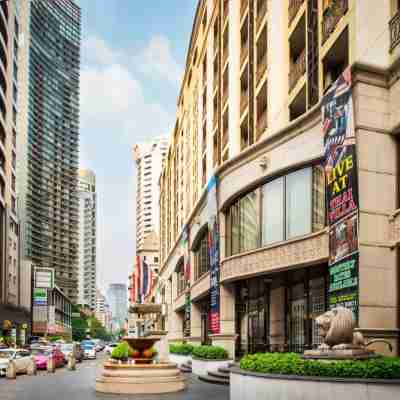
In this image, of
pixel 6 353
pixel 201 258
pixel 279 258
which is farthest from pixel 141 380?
pixel 201 258

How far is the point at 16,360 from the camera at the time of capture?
33.6 m

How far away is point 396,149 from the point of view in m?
20.5

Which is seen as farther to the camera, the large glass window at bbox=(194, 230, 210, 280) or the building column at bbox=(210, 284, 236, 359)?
the large glass window at bbox=(194, 230, 210, 280)

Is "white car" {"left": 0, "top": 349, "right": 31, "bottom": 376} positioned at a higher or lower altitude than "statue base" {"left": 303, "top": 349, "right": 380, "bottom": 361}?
lower

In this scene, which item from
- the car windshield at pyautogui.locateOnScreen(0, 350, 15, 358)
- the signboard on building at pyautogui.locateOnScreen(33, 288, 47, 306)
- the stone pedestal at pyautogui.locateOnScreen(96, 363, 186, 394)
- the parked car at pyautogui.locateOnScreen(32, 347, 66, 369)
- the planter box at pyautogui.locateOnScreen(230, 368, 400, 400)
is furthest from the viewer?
the signboard on building at pyautogui.locateOnScreen(33, 288, 47, 306)

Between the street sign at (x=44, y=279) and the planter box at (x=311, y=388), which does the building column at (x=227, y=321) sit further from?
the street sign at (x=44, y=279)

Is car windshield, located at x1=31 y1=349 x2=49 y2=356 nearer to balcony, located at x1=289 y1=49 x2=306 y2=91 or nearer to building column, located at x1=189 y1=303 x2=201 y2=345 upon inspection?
building column, located at x1=189 y1=303 x2=201 y2=345

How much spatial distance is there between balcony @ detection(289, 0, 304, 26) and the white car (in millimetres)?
20084

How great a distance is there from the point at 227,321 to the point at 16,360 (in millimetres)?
10732

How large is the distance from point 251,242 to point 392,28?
37.7ft

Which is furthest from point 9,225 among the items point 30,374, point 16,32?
point 30,374

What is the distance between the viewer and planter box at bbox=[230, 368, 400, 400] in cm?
1418

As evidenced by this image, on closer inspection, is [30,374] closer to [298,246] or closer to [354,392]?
[298,246]

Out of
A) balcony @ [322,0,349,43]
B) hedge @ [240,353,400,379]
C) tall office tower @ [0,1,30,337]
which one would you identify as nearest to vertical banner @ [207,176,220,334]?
balcony @ [322,0,349,43]
